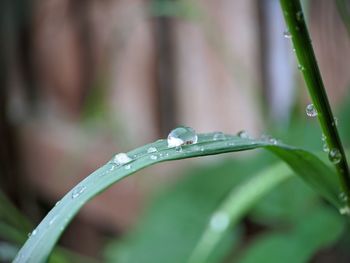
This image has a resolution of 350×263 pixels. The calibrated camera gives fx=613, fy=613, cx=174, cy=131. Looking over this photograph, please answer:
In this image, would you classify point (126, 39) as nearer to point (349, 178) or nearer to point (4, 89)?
point (4, 89)

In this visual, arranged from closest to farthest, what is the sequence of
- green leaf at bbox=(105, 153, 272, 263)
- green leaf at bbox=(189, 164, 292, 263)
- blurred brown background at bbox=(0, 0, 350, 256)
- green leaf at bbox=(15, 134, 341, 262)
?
green leaf at bbox=(15, 134, 341, 262) < green leaf at bbox=(189, 164, 292, 263) < green leaf at bbox=(105, 153, 272, 263) < blurred brown background at bbox=(0, 0, 350, 256)

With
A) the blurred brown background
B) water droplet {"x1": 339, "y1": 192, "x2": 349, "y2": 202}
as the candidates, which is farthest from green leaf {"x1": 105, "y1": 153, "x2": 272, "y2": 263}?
water droplet {"x1": 339, "y1": 192, "x2": 349, "y2": 202}

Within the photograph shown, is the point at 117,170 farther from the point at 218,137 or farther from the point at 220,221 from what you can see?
the point at 220,221

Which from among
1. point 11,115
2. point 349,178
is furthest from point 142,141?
point 349,178

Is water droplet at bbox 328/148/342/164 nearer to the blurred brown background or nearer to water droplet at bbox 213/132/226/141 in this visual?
water droplet at bbox 213/132/226/141

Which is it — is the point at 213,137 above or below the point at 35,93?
above

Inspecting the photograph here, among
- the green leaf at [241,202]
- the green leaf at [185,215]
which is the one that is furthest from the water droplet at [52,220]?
the green leaf at [185,215]
